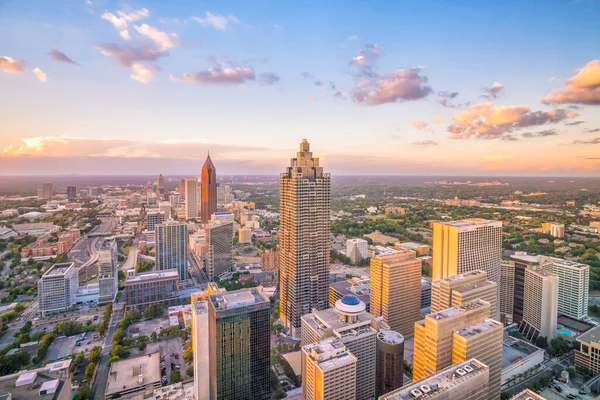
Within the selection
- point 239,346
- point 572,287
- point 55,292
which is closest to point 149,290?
point 55,292

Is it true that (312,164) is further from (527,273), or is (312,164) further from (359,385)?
(527,273)

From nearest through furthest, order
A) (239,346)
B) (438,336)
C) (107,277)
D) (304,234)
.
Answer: (438,336) < (239,346) < (304,234) < (107,277)

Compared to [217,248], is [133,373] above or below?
below

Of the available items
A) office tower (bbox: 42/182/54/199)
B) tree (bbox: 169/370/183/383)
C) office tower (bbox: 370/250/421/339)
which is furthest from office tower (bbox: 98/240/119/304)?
office tower (bbox: 42/182/54/199)

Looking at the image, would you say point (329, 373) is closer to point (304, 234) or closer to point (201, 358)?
point (201, 358)

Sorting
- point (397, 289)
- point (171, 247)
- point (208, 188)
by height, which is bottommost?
point (171, 247)

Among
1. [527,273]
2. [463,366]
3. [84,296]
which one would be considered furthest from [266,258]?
[463,366]

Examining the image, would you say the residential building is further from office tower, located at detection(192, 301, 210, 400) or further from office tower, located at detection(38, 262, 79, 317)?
office tower, located at detection(192, 301, 210, 400)
